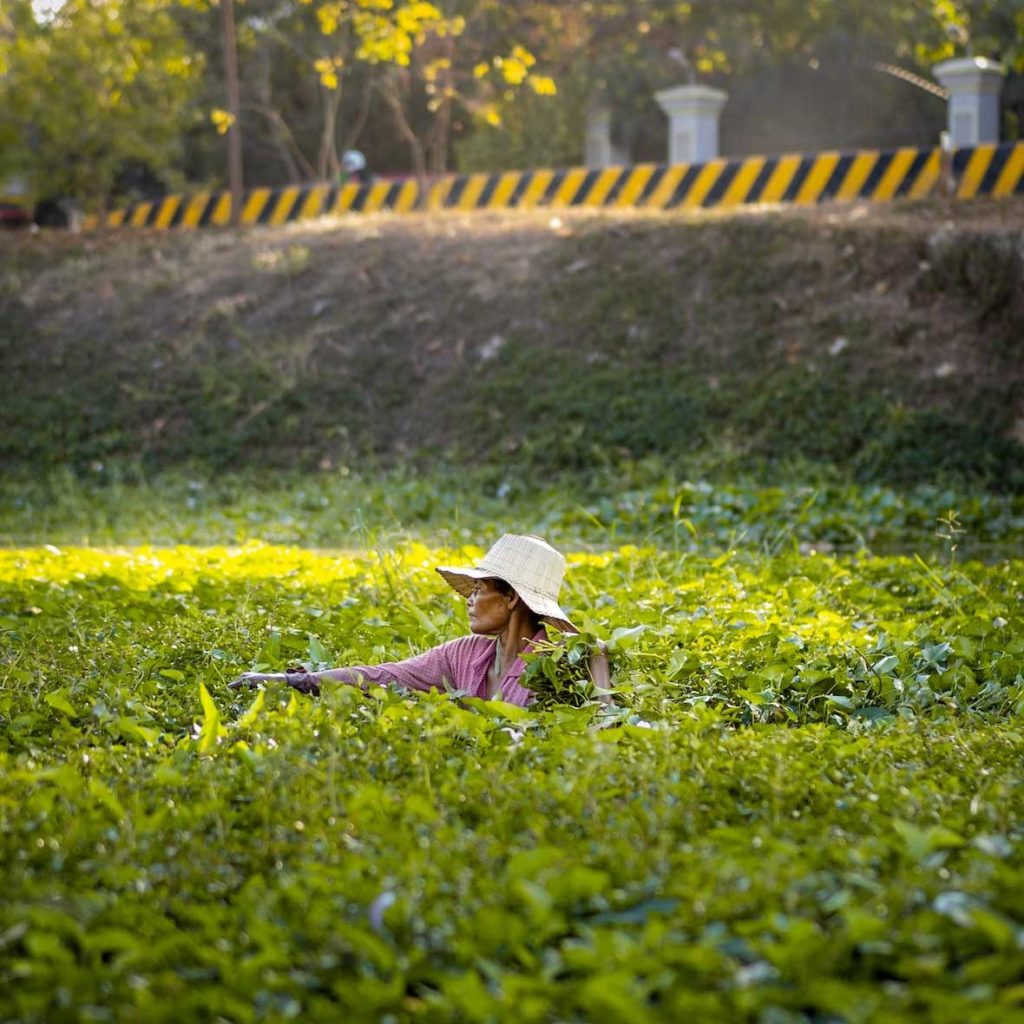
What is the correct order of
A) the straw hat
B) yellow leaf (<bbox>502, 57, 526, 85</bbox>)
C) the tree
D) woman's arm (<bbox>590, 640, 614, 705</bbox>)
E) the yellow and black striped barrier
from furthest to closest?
1. the tree
2. the yellow and black striped barrier
3. yellow leaf (<bbox>502, 57, 526, 85</bbox>)
4. the straw hat
5. woman's arm (<bbox>590, 640, 614, 705</bbox>)

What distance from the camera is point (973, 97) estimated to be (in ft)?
59.9

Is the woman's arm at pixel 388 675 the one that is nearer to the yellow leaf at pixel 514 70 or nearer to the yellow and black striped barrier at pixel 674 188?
the yellow leaf at pixel 514 70

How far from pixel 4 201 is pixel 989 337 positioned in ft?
59.6

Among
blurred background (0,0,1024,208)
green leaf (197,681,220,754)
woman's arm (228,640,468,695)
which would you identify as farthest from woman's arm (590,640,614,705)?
blurred background (0,0,1024,208)

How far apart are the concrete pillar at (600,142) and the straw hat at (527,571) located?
21.6 meters

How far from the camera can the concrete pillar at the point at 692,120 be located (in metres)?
A: 20.0

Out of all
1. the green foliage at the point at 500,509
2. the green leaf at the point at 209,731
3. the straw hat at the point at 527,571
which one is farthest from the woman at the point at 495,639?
the green foliage at the point at 500,509

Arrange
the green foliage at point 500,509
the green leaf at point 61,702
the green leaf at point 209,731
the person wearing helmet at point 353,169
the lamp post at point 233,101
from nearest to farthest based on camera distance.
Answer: the green leaf at point 209,731 → the green leaf at point 61,702 → the green foliage at point 500,509 → the lamp post at point 233,101 → the person wearing helmet at point 353,169

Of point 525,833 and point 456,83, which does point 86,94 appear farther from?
point 525,833

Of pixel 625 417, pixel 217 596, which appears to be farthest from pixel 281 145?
pixel 217 596

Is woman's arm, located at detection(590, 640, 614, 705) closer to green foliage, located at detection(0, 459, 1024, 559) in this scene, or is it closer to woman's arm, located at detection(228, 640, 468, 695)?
woman's arm, located at detection(228, 640, 468, 695)

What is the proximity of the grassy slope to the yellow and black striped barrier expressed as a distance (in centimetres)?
160

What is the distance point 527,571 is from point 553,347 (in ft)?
30.0

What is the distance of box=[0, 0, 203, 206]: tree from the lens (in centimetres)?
2044
